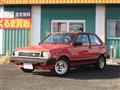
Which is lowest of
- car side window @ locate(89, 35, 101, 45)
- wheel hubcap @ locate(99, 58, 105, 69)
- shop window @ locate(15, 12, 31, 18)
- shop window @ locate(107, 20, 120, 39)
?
wheel hubcap @ locate(99, 58, 105, 69)

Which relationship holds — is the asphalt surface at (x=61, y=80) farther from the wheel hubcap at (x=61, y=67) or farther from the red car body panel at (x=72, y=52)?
the red car body panel at (x=72, y=52)

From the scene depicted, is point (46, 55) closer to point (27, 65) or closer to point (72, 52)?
point (27, 65)

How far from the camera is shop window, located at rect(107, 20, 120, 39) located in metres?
22.5

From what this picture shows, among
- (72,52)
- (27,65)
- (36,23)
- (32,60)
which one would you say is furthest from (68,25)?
(32,60)

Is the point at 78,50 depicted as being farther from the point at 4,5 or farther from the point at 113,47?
the point at 4,5

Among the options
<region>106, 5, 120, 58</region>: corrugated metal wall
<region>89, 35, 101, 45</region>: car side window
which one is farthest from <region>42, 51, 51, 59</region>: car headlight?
<region>106, 5, 120, 58</region>: corrugated metal wall

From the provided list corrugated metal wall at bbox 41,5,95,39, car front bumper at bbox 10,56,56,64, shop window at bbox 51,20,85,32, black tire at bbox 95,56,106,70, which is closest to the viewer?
car front bumper at bbox 10,56,56,64

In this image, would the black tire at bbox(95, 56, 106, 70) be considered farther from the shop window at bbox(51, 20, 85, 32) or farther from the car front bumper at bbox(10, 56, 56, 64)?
the shop window at bbox(51, 20, 85, 32)

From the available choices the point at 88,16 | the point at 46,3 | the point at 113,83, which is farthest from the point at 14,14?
the point at 113,83

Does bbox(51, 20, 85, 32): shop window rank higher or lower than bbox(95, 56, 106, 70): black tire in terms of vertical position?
higher

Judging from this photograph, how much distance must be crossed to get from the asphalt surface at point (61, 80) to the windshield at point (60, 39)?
3.85 ft

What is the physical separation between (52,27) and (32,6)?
1618 millimetres

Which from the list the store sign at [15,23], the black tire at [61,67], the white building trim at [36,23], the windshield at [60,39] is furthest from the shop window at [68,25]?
the black tire at [61,67]

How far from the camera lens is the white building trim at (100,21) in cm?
2220
